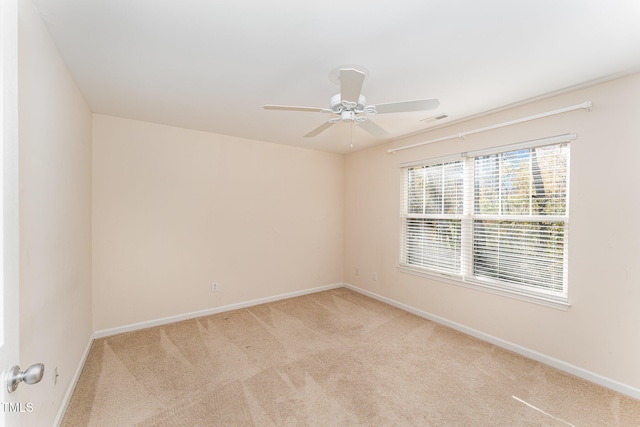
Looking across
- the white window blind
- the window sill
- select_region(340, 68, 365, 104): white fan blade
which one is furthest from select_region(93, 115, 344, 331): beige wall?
select_region(340, 68, 365, 104): white fan blade

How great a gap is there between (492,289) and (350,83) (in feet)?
8.69

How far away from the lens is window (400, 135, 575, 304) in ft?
8.18

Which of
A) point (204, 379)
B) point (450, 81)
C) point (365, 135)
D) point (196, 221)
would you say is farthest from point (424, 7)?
point (196, 221)

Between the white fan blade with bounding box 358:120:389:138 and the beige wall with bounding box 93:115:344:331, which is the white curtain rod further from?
the beige wall with bounding box 93:115:344:331

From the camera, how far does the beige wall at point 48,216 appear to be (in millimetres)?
1335

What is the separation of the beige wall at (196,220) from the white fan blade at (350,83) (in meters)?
2.47

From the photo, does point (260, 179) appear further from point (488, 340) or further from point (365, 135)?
point (488, 340)

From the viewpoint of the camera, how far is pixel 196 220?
3.54 metres

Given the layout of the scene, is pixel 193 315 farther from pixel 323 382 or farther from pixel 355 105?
pixel 355 105

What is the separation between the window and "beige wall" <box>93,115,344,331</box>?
5.68ft

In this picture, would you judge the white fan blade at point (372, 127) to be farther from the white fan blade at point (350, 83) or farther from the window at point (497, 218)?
the window at point (497, 218)

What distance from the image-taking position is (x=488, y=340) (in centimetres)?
290

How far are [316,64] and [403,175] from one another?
7.75 ft

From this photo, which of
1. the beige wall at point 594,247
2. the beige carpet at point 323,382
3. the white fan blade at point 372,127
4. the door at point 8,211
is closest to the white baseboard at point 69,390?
the beige carpet at point 323,382
